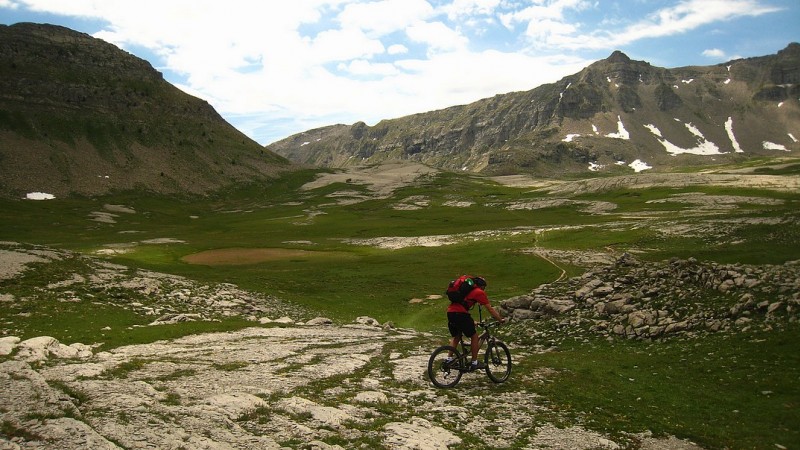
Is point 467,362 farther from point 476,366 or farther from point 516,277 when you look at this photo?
point 516,277

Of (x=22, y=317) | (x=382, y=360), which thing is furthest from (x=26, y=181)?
(x=382, y=360)

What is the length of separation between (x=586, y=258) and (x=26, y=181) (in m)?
200

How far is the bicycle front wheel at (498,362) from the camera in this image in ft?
65.8

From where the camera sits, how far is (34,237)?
11269 centimetres

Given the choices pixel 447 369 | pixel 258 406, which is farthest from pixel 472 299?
pixel 258 406

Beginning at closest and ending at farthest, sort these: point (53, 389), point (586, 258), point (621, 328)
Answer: point (53, 389), point (621, 328), point (586, 258)

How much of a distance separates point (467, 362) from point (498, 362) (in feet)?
4.77

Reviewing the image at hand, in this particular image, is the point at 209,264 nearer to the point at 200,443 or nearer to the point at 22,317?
the point at 22,317

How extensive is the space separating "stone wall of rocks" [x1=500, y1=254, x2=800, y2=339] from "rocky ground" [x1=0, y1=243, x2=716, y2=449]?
19.4 ft

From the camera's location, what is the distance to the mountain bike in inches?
761

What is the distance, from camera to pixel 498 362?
797 inches

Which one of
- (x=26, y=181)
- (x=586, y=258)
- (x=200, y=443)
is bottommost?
(x=586, y=258)

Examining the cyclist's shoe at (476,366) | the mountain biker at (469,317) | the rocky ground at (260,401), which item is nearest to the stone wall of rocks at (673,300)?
the rocky ground at (260,401)

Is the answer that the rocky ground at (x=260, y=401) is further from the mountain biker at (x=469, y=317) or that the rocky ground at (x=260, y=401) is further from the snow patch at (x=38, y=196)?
the snow patch at (x=38, y=196)
